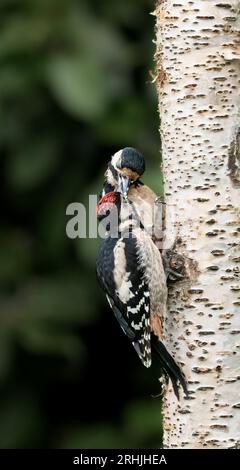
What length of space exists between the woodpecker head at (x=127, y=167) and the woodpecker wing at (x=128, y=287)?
0.16 meters

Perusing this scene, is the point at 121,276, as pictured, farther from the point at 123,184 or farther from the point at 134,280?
the point at 123,184

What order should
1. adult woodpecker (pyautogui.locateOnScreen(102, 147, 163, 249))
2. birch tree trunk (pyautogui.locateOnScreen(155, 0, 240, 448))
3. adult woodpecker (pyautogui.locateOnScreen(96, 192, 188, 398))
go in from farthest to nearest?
1. adult woodpecker (pyautogui.locateOnScreen(102, 147, 163, 249))
2. adult woodpecker (pyautogui.locateOnScreen(96, 192, 188, 398))
3. birch tree trunk (pyautogui.locateOnScreen(155, 0, 240, 448))

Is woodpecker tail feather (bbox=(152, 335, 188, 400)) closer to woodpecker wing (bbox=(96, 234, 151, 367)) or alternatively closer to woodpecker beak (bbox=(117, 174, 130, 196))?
woodpecker wing (bbox=(96, 234, 151, 367))

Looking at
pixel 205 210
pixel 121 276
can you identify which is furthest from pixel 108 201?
pixel 205 210

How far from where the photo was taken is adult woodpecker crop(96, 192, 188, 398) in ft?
10.3

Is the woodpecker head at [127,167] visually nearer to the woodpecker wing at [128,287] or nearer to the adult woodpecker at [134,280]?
the adult woodpecker at [134,280]

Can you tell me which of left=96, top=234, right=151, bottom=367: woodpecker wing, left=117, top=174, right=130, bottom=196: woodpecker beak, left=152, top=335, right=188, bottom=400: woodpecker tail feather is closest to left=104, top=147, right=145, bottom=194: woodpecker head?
left=117, top=174, right=130, bottom=196: woodpecker beak

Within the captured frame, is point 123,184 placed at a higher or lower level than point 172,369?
higher

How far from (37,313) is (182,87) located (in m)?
2.15

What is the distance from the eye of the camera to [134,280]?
A: 10.7 ft

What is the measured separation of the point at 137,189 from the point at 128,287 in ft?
1.14

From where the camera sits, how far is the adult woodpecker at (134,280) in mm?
3154

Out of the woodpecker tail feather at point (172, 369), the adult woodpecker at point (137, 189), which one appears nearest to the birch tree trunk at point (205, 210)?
the woodpecker tail feather at point (172, 369)

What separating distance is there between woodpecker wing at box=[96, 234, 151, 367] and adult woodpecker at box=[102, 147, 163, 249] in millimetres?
65
